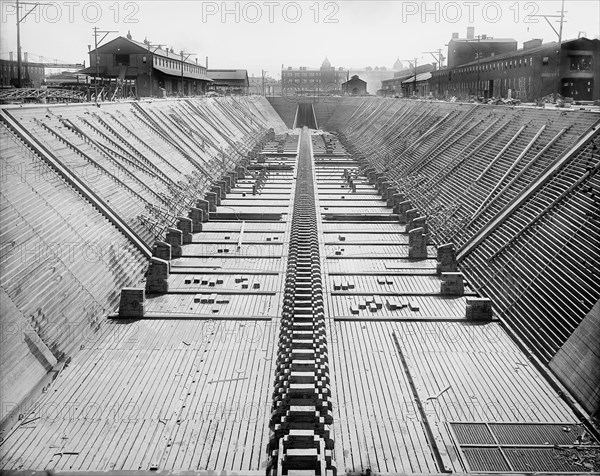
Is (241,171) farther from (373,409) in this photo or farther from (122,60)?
(373,409)

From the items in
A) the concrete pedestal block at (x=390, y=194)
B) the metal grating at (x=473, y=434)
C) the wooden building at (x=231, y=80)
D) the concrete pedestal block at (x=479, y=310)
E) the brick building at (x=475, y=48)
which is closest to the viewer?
the metal grating at (x=473, y=434)

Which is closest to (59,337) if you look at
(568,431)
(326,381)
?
(326,381)

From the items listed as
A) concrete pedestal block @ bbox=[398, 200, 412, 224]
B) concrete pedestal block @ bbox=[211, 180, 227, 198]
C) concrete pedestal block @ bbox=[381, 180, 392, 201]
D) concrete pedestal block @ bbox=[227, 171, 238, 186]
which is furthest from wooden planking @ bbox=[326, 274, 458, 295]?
concrete pedestal block @ bbox=[227, 171, 238, 186]

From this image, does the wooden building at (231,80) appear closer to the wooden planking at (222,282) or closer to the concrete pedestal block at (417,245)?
the concrete pedestal block at (417,245)

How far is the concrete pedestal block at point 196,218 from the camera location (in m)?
36.0

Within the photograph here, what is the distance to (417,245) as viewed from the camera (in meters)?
30.9

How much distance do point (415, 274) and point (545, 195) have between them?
6.77m

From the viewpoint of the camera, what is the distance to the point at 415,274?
2869 centimetres

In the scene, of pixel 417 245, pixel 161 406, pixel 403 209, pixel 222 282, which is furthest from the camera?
pixel 403 209

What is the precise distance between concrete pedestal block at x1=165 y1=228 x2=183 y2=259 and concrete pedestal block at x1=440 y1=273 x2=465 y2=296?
12.6m

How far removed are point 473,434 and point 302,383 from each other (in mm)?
4485

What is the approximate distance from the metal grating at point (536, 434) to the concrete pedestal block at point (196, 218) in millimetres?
22869

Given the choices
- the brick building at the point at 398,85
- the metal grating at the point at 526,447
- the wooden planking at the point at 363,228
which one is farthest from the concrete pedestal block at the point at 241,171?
the brick building at the point at 398,85

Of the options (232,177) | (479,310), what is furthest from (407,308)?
(232,177)
